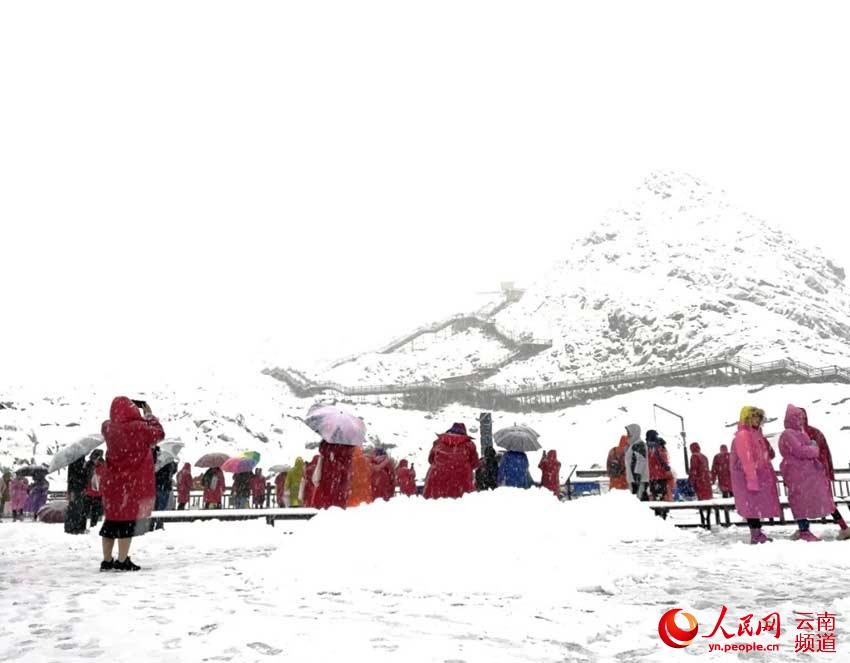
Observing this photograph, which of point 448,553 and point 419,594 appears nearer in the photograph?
point 419,594

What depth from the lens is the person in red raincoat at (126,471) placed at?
21.4ft

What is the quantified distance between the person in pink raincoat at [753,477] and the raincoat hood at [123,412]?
7106 mm

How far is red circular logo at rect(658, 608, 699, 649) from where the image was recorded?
11.9 ft

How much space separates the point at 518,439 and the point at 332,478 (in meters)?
6.65

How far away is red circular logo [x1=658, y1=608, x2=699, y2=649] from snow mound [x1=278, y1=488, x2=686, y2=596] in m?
1.15

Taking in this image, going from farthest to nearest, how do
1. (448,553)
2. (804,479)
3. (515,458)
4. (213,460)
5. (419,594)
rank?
(213,460), (515,458), (804,479), (448,553), (419,594)

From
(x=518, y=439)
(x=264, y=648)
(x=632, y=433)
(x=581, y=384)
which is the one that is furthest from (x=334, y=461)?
(x=581, y=384)

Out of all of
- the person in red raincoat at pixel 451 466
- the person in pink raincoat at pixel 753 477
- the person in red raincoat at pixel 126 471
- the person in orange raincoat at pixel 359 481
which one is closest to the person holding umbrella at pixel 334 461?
the person in orange raincoat at pixel 359 481

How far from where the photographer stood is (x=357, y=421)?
9.73m

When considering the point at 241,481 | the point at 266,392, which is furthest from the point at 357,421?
the point at 266,392

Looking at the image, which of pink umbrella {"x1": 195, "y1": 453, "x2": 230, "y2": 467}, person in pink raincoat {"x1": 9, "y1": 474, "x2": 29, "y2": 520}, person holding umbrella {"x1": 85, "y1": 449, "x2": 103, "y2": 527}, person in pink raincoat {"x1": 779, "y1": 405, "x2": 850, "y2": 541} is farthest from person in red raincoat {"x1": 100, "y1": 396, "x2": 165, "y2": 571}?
person in pink raincoat {"x1": 9, "y1": 474, "x2": 29, "y2": 520}

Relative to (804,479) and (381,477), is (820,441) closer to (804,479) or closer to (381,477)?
(804,479)

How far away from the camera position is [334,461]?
960cm

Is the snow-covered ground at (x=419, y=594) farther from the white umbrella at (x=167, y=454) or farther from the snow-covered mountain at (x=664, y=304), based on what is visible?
the snow-covered mountain at (x=664, y=304)
